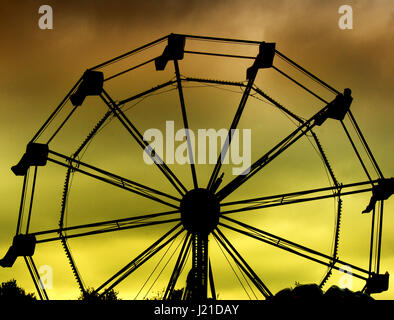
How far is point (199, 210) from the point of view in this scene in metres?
26.5

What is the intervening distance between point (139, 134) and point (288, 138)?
6.76m

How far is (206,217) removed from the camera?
26406mm

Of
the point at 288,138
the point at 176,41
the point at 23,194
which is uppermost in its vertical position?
the point at 176,41

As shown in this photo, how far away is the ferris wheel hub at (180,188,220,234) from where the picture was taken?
26312 mm

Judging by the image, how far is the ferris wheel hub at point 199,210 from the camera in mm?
26312

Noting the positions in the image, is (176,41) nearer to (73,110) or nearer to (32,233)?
(73,110)

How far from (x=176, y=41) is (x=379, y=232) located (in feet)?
41.7
